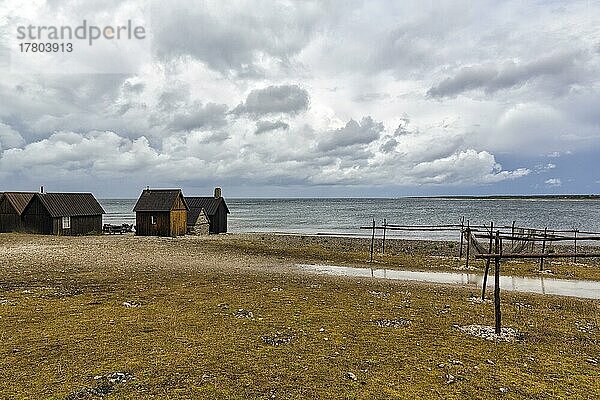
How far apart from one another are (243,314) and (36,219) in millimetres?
44724

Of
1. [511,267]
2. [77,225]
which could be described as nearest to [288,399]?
[511,267]

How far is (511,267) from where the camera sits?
30156 millimetres

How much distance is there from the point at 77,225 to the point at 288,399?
51.1m

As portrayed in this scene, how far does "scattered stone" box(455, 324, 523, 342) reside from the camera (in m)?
11.5

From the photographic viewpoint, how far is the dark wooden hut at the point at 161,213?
5181 centimetres

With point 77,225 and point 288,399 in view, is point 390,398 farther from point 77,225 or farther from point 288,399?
point 77,225

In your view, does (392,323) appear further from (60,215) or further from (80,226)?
(80,226)

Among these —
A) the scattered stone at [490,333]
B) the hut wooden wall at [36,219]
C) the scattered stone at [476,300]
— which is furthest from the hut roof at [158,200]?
the scattered stone at [490,333]

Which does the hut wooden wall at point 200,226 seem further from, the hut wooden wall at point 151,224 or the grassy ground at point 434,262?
the grassy ground at point 434,262

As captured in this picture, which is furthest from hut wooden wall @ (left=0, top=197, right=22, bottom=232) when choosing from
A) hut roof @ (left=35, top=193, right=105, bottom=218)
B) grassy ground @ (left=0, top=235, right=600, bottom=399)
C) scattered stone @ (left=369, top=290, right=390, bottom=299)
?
scattered stone @ (left=369, top=290, right=390, bottom=299)

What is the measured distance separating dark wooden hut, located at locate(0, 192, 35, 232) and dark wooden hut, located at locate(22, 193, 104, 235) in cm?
74

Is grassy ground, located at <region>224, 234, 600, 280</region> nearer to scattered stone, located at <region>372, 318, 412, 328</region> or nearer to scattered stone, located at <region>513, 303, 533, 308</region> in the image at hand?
scattered stone, located at <region>513, 303, 533, 308</region>

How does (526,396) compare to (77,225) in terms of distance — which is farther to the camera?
(77,225)

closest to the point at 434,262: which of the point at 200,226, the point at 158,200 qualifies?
the point at 200,226
